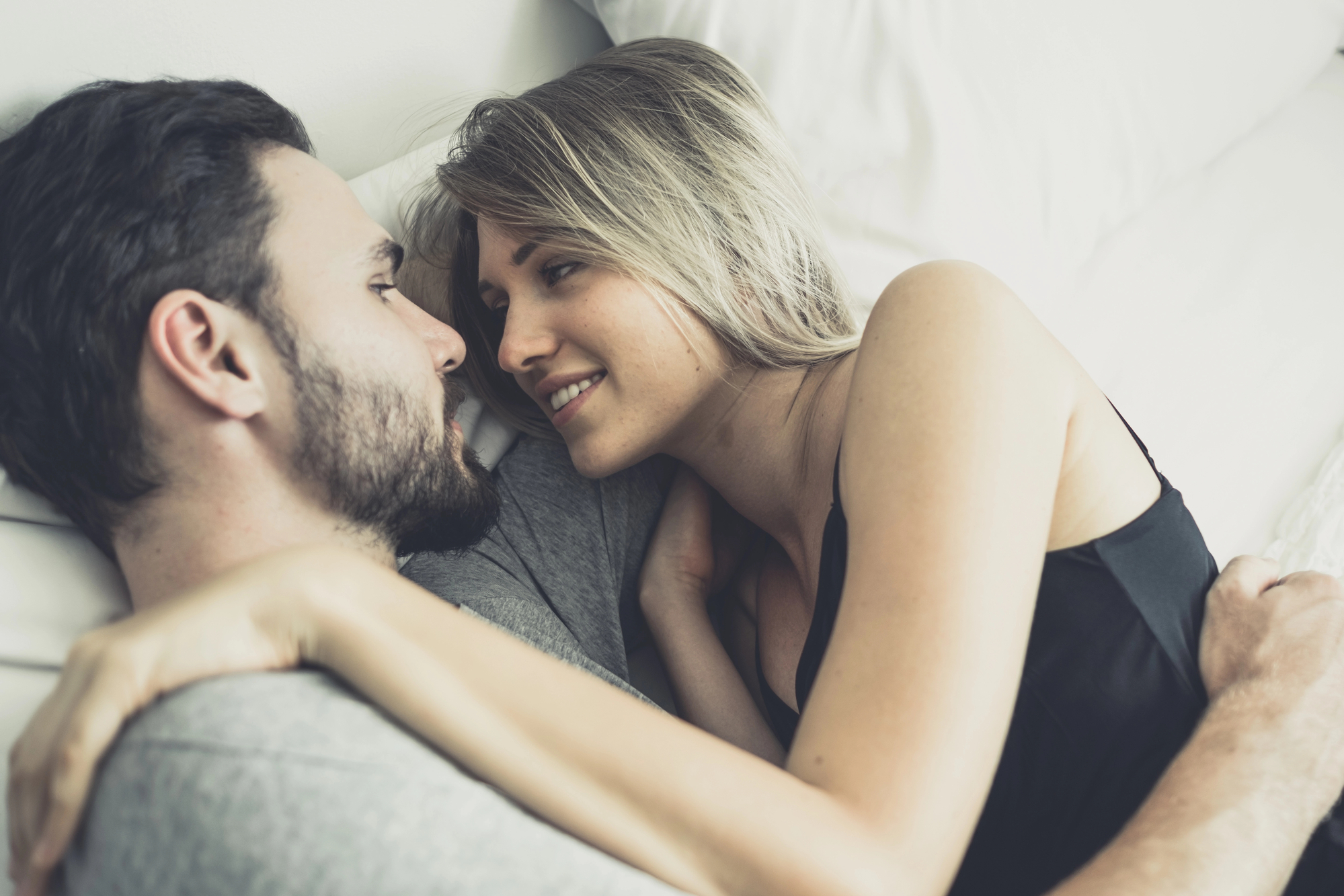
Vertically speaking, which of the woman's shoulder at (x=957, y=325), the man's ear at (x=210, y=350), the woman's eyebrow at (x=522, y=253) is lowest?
the man's ear at (x=210, y=350)

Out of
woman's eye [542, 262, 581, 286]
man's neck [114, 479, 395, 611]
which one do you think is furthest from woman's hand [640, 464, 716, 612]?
man's neck [114, 479, 395, 611]

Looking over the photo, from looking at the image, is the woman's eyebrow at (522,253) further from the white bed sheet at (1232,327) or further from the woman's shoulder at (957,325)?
the white bed sheet at (1232,327)

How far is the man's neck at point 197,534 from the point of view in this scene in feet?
2.69

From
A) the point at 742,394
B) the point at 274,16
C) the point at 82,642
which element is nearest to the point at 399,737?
the point at 82,642

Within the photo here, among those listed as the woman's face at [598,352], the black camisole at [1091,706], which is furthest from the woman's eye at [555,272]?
the black camisole at [1091,706]

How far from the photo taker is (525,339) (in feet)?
3.46

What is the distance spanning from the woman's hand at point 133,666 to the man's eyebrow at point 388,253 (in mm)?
457

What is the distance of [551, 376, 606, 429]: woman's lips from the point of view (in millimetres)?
1065

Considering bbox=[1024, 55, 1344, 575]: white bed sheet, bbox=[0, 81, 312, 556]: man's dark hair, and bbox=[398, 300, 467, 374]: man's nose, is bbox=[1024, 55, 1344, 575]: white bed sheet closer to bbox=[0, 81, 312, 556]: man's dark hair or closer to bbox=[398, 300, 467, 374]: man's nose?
bbox=[398, 300, 467, 374]: man's nose

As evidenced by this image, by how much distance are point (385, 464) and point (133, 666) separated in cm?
37

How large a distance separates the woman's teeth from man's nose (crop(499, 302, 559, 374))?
5cm

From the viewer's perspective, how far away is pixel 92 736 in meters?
0.55

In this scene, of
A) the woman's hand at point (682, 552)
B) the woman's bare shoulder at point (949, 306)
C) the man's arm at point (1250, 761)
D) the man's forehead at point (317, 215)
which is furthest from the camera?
the woman's hand at point (682, 552)

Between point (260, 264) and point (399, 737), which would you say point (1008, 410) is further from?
point (260, 264)
